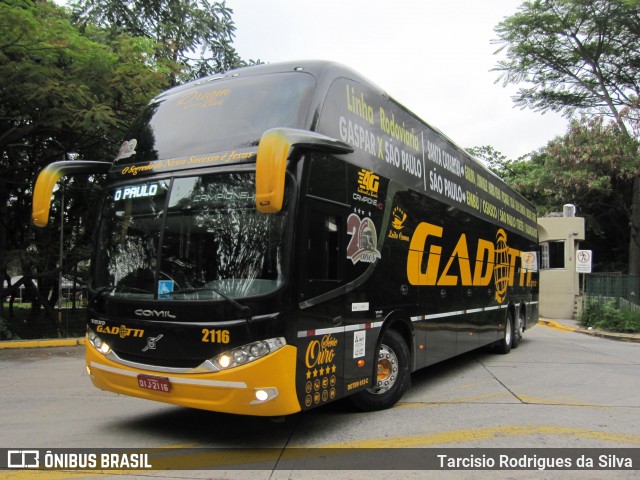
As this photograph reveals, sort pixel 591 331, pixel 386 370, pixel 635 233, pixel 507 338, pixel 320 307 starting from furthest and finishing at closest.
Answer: pixel 635 233 → pixel 591 331 → pixel 507 338 → pixel 386 370 → pixel 320 307

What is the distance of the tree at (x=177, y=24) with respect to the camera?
16.8m

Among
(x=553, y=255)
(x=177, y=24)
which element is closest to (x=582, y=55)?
(x=553, y=255)

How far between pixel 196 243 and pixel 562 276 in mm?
24997

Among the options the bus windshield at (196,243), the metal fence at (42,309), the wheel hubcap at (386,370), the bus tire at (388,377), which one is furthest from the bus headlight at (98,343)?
the metal fence at (42,309)

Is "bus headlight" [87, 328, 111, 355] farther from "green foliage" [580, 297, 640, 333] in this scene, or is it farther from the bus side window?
"green foliage" [580, 297, 640, 333]

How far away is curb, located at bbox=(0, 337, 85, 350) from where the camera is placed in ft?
40.1

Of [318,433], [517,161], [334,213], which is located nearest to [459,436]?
[318,433]

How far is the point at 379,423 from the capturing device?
19.9 feet

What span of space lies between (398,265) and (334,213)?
177 centimetres

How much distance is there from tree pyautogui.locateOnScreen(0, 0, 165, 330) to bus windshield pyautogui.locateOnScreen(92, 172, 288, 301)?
6936mm

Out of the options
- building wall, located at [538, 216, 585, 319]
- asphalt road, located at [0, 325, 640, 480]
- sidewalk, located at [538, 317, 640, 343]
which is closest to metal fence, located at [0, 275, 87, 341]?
asphalt road, located at [0, 325, 640, 480]

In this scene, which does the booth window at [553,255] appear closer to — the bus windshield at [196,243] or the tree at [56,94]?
the tree at [56,94]

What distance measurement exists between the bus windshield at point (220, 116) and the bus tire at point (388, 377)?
2.95 meters

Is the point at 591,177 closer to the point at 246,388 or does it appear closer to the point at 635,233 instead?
the point at 635,233
